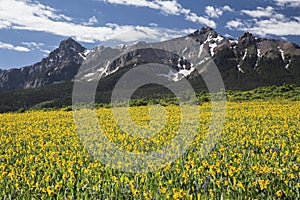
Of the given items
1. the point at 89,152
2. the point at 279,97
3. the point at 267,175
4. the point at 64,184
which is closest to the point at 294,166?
the point at 267,175

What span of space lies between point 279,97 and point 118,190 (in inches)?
1196

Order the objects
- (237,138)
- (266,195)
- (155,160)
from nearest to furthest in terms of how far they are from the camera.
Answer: (266,195) < (155,160) < (237,138)

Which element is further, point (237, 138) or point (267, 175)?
point (237, 138)

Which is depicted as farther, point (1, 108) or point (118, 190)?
point (1, 108)

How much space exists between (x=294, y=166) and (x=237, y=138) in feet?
14.6

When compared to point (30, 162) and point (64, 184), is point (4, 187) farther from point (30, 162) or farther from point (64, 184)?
point (30, 162)

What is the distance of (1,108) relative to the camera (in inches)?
7180

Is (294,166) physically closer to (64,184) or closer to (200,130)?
(64,184)

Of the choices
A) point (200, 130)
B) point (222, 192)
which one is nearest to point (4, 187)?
point (222, 192)

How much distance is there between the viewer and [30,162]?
9.59 meters

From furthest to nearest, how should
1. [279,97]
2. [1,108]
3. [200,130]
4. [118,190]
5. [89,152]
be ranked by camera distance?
[1,108] < [279,97] < [200,130] < [89,152] < [118,190]

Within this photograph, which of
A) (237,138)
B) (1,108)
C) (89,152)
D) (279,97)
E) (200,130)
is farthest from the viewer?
(1,108)

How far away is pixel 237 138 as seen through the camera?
12.0 metres

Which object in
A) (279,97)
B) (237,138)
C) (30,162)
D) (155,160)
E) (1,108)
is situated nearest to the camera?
(155,160)
